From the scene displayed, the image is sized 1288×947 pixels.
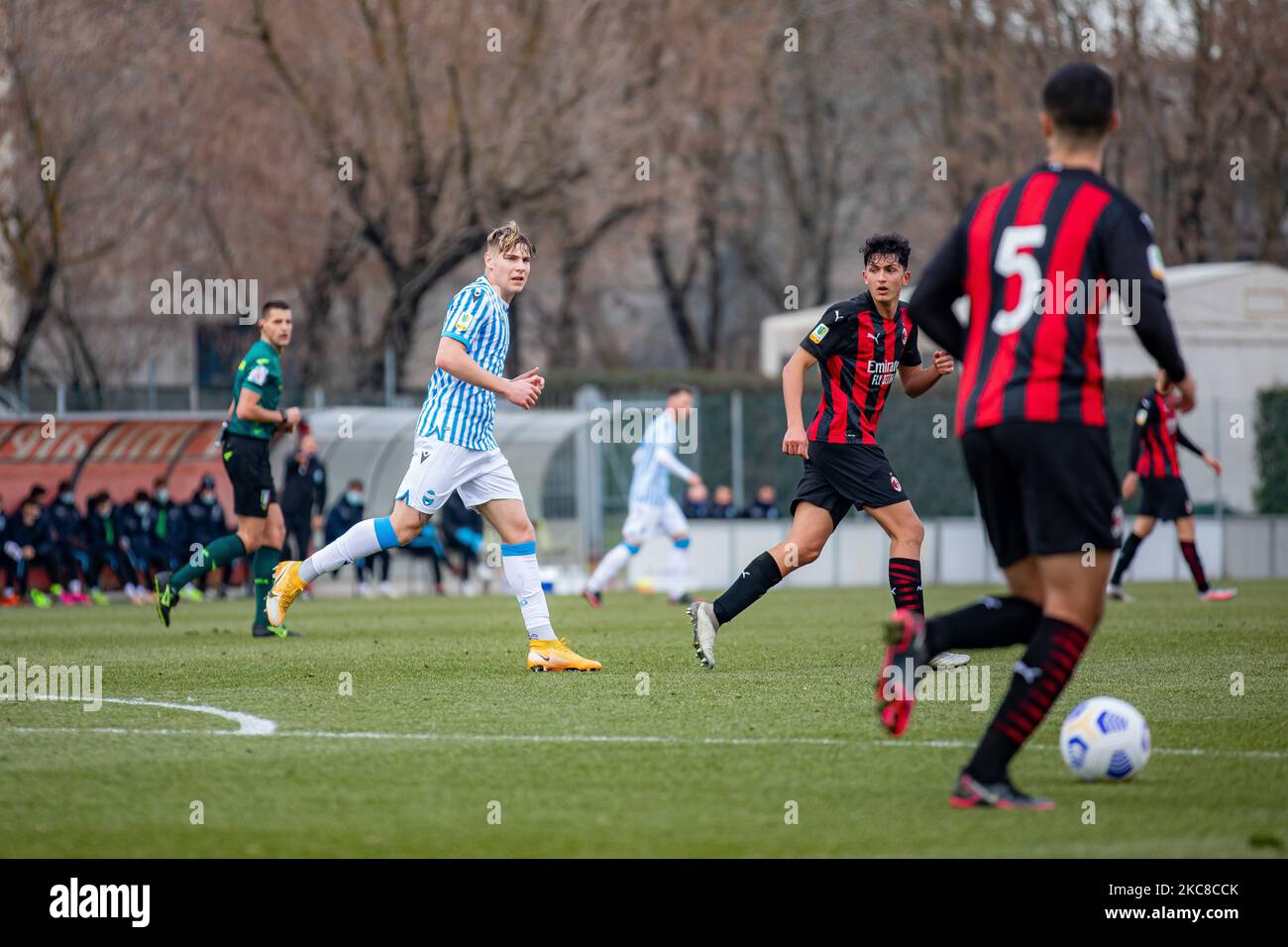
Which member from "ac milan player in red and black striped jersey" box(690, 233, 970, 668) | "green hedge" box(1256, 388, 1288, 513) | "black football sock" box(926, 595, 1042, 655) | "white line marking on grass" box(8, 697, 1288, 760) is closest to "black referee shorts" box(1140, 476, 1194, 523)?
"ac milan player in red and black striped jersey" box(690, 233, 970, 668)

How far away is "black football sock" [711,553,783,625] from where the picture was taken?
9.73 m

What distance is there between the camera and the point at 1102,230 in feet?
18.2

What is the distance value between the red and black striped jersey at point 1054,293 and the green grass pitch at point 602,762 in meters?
1.28

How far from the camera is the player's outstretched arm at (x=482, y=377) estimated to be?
931 cm

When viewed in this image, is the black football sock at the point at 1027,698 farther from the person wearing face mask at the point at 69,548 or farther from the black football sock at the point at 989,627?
the person wearing face mask at the point at 69,548

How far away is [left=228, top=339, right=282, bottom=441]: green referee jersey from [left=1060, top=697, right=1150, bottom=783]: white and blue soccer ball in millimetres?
7914

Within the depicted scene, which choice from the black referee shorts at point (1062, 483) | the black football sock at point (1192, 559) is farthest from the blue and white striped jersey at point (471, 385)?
the black football sock at point (1192, 559)

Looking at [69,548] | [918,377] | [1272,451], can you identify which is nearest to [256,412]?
[918,377]

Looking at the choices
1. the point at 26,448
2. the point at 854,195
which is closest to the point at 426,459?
the point at 26,448

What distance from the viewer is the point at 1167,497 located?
18203 mm

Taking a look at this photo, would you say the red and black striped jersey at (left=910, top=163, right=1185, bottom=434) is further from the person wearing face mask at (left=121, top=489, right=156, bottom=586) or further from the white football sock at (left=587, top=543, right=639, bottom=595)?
the person wearing face mask at (left=121, top=489, right=156, bottom=586)

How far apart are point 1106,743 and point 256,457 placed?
27.5ft

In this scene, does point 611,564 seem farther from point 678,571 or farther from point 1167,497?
point 1167,497
